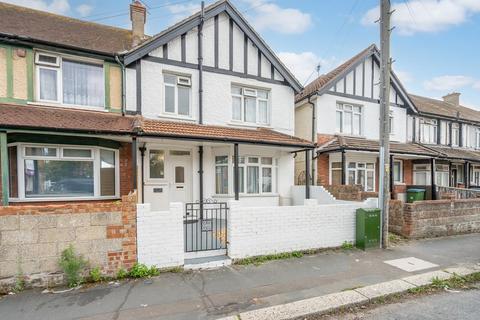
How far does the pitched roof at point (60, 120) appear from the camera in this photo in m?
6.46

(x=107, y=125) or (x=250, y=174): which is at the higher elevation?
(x=107, y=125)

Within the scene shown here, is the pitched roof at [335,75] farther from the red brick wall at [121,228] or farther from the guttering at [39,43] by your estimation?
the red brick wall at [121,228]

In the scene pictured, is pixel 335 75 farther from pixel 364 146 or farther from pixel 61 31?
pixel 61 31

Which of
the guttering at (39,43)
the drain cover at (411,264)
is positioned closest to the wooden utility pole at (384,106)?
the drain cover at (411,264)

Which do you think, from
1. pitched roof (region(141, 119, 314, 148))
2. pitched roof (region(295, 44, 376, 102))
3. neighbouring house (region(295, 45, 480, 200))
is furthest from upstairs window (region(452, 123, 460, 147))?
pitched roof (region(141, 119, 314, 148))

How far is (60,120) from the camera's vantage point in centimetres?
712

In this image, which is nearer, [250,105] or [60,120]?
[60,120]

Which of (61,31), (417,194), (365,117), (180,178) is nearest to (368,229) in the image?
(180,178)

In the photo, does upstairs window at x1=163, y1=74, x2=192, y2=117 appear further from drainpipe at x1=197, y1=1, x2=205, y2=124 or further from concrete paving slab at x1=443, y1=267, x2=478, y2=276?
concrete paving slab at x1=443, y1=267, x2=478, y2=276

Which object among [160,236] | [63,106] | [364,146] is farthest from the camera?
[364,146]

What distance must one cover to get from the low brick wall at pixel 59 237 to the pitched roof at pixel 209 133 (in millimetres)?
2821

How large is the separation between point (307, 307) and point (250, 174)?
6.67 meters

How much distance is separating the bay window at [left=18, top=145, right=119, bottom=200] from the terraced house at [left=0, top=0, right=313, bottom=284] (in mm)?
29

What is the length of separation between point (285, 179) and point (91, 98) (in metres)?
7.89
